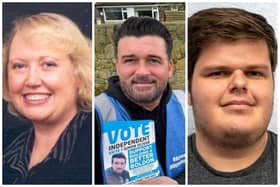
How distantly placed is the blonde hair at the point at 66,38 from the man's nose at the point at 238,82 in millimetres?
1083

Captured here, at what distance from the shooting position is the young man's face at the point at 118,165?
12.0ft

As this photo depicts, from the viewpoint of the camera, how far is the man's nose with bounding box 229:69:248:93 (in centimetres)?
351

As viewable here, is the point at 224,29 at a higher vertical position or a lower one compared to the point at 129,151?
higher

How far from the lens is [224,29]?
3564 millimetres

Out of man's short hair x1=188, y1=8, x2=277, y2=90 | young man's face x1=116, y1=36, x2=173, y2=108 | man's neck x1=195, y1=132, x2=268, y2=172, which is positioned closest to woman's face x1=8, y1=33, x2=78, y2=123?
young man's face x1=116, y1=36, x2=173, y2=108

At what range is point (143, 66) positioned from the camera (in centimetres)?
358

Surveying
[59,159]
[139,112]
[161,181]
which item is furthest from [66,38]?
[161,181]

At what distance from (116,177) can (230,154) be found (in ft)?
2.97

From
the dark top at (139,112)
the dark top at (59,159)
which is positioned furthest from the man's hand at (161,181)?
the dark top at (59,159)

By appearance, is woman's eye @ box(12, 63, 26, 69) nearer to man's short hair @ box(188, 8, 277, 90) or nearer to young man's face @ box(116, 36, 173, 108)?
young man's face @ box(116, 36, 173, 108)

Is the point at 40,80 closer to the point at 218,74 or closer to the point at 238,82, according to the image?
the point at 218,74

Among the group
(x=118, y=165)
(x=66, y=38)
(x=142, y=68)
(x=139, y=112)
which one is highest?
(x=66, y=38)

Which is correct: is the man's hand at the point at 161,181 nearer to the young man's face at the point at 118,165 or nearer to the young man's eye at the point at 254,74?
the young man's face at the point at 118,165

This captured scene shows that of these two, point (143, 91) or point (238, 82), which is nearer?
point (238, 82)
